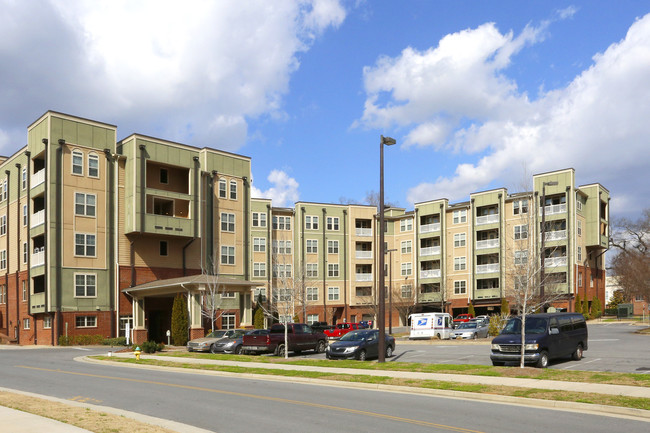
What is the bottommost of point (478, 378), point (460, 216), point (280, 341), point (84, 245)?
point (280, 341)

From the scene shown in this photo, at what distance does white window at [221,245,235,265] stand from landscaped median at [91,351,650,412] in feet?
92.9

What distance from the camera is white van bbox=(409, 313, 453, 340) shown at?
139ft

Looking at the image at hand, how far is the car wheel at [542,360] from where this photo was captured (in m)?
21.4

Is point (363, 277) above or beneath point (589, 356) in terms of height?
above

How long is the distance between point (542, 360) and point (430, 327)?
2114 centimetres

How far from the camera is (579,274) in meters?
65.3

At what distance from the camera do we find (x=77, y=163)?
1855 inches

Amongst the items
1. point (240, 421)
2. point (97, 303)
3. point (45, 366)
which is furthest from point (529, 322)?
point (97, 303)

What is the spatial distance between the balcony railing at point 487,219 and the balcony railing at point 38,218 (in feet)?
148

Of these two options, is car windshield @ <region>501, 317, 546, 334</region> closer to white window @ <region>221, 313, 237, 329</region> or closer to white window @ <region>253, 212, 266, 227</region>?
white window @ <region>221, 313, 237, 329</region>

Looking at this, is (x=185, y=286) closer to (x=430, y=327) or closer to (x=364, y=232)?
(x=430, y=327)

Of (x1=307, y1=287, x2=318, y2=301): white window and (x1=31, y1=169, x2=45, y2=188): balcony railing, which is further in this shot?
(x1=307, y1=287, x2=318, y2=301): white window

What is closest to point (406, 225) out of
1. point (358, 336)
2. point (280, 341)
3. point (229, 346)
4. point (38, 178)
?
point (38, 178)

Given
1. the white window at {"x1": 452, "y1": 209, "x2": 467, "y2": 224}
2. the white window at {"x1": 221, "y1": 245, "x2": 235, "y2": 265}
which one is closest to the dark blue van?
the white window at {"x1": 221, "y1": 245, "x2": 235, "y2": 265}
